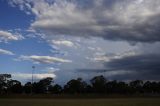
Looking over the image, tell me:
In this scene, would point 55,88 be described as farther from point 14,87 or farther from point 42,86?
point 14,87

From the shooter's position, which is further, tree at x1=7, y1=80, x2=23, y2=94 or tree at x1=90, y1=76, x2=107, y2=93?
tree at x1=90, y1=76, x2=107, y2=93

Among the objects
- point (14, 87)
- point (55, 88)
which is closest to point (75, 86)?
point (55, 88)

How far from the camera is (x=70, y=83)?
196 metres

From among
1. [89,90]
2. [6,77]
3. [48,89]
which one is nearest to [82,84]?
[89,90]

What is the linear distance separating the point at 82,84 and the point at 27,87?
35276mm

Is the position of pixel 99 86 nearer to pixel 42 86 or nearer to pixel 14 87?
pixel 42 86

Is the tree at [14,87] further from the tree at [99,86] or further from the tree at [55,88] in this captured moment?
the tree at [99,86]

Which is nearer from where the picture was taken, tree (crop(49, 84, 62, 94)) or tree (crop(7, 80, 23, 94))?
tree (crop(7, 80, 23, 94))

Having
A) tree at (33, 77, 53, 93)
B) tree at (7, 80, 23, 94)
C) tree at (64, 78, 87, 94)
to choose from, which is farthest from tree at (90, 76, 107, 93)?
tree at (7, 80, 23, 94)

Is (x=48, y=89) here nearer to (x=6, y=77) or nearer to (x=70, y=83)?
(x=70, y=83)

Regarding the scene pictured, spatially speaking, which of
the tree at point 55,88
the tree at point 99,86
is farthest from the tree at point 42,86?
the tree at point 99,86

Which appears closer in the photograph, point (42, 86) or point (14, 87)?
point (14, 87)

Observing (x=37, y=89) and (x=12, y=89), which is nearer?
(x=12, y=89)

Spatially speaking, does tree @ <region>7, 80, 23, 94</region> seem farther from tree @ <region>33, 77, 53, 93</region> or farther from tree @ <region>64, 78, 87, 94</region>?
tree @ <region>64, 78, 87, 94</region>
